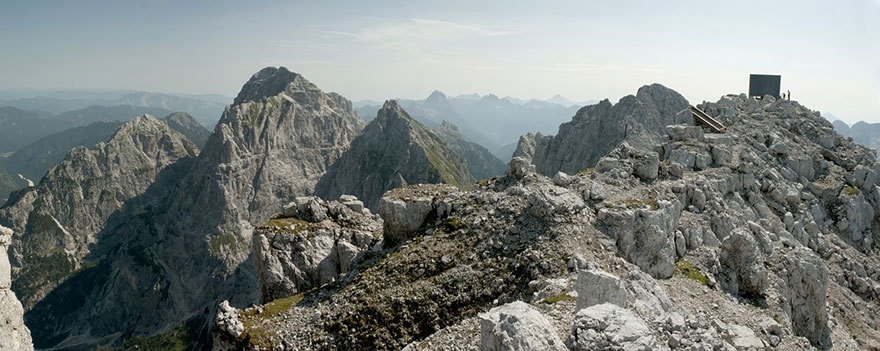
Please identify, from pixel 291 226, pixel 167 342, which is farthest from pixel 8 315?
pixel 167 342

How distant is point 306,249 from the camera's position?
41.6 m

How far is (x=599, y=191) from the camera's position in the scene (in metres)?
34.6

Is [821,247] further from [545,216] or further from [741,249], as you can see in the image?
[545,216]

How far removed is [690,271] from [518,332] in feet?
69.9

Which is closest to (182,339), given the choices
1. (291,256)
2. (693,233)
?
(291,256)

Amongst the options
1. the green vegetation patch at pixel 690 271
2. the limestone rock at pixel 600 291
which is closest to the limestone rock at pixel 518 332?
the limestone rock at pixel 600 291

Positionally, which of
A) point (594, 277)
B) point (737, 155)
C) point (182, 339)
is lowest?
point (182, 339)

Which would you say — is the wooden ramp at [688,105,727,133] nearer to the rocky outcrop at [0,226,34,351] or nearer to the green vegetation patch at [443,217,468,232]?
the green vegetation patch at [443,217,468,232]

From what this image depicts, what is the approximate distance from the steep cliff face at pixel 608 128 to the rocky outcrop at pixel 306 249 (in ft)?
409

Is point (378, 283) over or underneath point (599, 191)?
underneath

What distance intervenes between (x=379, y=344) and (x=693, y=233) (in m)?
24.0

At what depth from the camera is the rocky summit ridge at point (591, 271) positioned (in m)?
19.6

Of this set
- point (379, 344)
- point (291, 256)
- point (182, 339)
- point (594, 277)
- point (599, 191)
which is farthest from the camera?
point (182, 339)

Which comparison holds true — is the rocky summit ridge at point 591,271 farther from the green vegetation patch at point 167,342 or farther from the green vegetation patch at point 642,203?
the green vegetation patch at point 167,342
